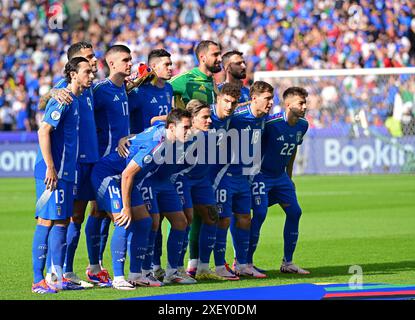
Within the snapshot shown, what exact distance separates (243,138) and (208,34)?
20.7m

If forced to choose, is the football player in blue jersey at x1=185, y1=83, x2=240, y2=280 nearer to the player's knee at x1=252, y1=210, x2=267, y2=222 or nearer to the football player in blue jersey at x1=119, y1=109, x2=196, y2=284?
the football player in blue jersey at x1=119, y1=109, x2=196, y2=284

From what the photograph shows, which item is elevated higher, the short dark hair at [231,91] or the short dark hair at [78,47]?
the short dark hair at [78,47]

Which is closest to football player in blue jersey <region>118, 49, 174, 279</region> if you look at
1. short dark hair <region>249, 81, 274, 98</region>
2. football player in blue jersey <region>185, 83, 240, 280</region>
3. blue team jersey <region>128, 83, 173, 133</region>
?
blue team jersey <region>128, 83, 173, 133</region>

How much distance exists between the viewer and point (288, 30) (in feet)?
99.5

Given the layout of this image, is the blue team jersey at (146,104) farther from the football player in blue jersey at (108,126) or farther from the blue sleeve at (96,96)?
the blue sleeve at (96,96)

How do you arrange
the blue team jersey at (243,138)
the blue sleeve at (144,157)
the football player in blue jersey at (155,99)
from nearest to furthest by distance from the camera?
the blue sleeve at (144,157) → the football player in blue jersey at (155,99) → the blue team jersey at (243,138)

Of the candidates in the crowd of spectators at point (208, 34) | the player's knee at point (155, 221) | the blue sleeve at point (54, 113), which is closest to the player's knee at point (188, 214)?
the player's knee at point (155, 221)

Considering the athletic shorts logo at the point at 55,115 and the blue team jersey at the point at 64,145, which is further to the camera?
the blue team jersey at the point at 64,145

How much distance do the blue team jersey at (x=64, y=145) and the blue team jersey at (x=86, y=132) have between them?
9.9 inches

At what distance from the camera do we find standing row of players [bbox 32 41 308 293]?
904cm

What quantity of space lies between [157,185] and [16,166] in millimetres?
19101

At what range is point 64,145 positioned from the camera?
906 centimetres

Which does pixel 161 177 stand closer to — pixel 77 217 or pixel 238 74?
pixel 77 217

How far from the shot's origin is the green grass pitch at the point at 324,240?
9594 mm
